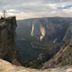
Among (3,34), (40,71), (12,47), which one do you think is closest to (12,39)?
(12,47)

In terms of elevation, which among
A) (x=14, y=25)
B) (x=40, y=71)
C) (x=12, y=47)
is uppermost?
(x=40, y=71)

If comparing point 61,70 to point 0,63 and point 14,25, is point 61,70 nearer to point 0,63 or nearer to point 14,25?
point 0,63

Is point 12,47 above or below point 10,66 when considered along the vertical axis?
below

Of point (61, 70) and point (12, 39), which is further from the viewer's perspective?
point (12, 39)

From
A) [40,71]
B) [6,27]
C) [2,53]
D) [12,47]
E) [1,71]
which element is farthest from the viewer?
[12,47]

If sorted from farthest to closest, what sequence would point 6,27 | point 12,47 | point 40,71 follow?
point 12,47, point 6,27, point 40,71

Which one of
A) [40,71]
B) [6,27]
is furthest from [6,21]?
[40,71]
